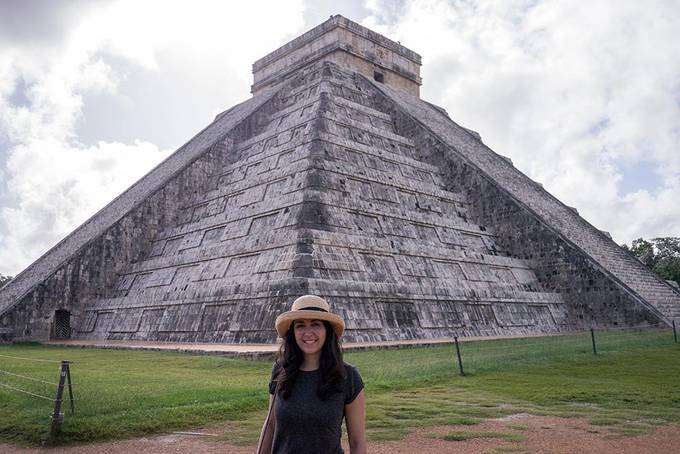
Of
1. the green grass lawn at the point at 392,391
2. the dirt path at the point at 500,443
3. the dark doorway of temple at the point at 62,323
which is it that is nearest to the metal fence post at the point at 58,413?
the green grass lawn at the point at 392,391

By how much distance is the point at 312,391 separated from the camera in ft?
9.53

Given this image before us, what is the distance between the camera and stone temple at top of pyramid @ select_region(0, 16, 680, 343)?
1393 cm

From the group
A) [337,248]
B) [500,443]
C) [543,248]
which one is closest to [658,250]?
[543,248]

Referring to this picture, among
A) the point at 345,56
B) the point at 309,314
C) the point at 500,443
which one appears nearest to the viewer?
the point at 309,314

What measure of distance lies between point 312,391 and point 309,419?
0.42 ft

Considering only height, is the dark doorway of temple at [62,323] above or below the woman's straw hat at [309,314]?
above

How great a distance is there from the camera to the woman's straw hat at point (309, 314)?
2971 mm

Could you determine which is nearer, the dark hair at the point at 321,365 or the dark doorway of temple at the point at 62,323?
the dark hair at the point at 321,365

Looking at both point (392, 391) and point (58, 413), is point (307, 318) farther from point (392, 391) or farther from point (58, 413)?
point (392, 391)

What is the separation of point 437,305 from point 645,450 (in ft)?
32.6

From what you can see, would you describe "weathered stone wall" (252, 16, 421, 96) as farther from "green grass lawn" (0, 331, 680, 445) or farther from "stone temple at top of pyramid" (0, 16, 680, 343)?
"green grass lawn" (0, 331, 680, 445)

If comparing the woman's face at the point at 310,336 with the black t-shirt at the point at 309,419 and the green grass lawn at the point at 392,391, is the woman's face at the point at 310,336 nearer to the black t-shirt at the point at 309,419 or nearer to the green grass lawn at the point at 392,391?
the black t-shirt at the point at 309,419

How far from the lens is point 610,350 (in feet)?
37.9

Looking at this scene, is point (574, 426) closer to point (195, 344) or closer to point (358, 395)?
point (358, 395)
